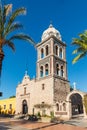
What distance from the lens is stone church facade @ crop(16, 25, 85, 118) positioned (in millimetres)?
35794

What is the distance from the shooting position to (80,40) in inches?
746

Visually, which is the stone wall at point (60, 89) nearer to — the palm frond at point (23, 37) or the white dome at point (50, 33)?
the white dome at point (50, 33)

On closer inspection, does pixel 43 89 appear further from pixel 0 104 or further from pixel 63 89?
pixel 0 104

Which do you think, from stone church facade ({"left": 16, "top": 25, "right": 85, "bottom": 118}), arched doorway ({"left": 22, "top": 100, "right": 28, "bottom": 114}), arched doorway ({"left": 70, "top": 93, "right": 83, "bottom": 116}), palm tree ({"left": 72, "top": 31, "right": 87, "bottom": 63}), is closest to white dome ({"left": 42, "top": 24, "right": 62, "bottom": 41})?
stone church facade ({"left": 16, "top": 25, "right": 85, "bottom": 118})

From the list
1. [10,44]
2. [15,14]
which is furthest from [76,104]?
[15,14]

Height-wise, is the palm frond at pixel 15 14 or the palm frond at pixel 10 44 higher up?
the palm frond at pixel 15 14

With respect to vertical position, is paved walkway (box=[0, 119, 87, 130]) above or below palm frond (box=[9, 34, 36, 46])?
below

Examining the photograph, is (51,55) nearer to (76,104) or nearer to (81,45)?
(76,104)

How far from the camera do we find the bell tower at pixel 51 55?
39281 millimetres

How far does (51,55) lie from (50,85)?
253 inches

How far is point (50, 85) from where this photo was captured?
37.2 m

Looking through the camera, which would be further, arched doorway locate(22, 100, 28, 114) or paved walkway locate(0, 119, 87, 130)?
arched doorway locate(22, 100, 28, 114)

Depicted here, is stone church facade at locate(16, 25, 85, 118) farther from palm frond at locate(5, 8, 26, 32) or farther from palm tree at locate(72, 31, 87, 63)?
palm frond at locate(5, 8, 26, 32)

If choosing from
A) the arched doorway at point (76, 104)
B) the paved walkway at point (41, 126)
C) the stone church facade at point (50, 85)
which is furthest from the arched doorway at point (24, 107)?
the paved walkway at point (41, 126)
